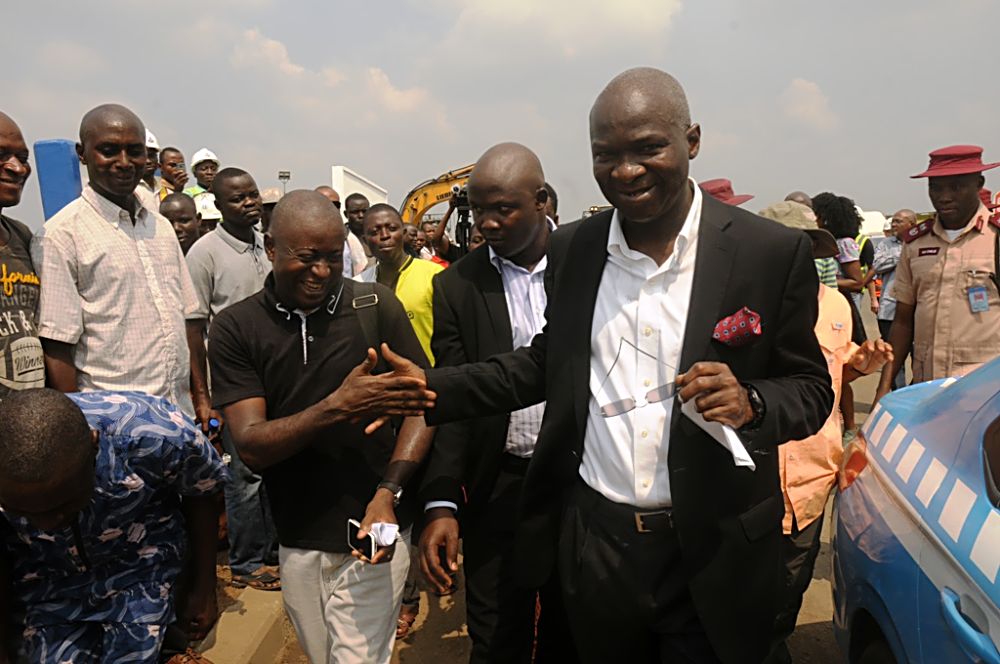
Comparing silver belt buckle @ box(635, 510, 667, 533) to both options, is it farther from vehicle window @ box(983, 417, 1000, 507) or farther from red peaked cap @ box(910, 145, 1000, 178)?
red peaked cap @ box(910, 145, 1000, 178)

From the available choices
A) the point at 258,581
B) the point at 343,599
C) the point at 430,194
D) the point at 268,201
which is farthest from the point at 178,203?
the point at 430,194

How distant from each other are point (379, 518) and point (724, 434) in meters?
1.15

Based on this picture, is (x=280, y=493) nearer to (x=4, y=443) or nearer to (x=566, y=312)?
(x=4, y=443)

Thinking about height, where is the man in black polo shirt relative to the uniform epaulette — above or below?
below

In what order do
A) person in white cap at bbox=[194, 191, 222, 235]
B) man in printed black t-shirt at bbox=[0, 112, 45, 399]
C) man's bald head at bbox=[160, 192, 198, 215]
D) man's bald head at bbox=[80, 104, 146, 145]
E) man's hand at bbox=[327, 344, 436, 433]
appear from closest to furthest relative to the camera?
man's hand at bbox=[327, 344, 436, 433]
man in printed black t-shirt at bbox=[0, 112, 45, 399]
man's bald head at bbox=[80, 104, 146, 145]
man's bald head at bbox=[160, 192, 198, 215]
person in white cap at bbox=[194, 191, 222, 235]

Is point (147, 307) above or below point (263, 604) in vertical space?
above

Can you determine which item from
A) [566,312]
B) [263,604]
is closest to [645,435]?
[566,312]

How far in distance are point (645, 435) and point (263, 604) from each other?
9.80 feet

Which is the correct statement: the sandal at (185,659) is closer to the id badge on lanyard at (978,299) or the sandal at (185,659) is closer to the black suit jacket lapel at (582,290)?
the black suit jacket lapel at (582,290)

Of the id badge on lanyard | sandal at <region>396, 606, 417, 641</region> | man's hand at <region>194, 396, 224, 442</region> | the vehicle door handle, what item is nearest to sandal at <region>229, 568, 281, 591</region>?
sandal at <region>396, 606, 417, 641</region>

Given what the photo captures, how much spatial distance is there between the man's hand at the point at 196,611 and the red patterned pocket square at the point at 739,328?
6.97 ft

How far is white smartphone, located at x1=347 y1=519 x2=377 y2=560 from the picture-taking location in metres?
2.27

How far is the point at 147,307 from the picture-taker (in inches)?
130

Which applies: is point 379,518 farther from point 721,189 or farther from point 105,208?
point 721,189
